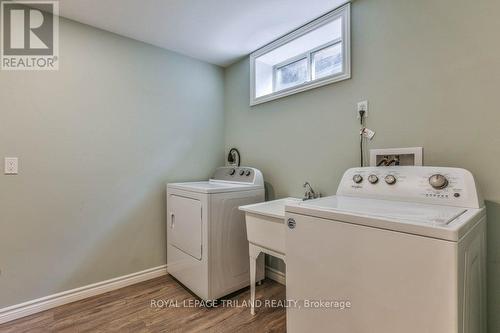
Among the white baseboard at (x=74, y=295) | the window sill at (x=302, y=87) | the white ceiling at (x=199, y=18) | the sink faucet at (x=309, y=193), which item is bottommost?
the white baseboard at (x=74, y=295)

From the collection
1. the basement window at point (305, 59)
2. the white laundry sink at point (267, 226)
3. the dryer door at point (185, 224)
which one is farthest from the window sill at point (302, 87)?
the dryer door at point (185, 224)

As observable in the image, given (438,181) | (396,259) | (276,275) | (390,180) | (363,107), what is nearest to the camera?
(396,259)

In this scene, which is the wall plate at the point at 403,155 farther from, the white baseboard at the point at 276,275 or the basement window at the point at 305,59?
the white baseboard at the point at 276,275

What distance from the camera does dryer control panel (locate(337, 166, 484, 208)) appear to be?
1116 millimetres

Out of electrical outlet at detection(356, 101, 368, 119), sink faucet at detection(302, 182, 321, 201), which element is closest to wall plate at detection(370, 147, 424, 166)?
electrical outlet at detection(356, 101, 368, 119)

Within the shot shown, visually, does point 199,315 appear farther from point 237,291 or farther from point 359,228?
point 359,228

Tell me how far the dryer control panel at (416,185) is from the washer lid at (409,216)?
0.18 ft

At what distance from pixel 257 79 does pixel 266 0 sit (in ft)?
2.73

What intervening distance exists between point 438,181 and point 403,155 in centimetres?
35

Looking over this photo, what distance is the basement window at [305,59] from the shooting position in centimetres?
179

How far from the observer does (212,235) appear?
1.87m

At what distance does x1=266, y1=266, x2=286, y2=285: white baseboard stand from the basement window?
1626 millimetres

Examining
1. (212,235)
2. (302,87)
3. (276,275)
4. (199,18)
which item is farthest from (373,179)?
(199,18)

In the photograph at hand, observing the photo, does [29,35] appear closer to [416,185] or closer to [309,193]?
[309,193]
